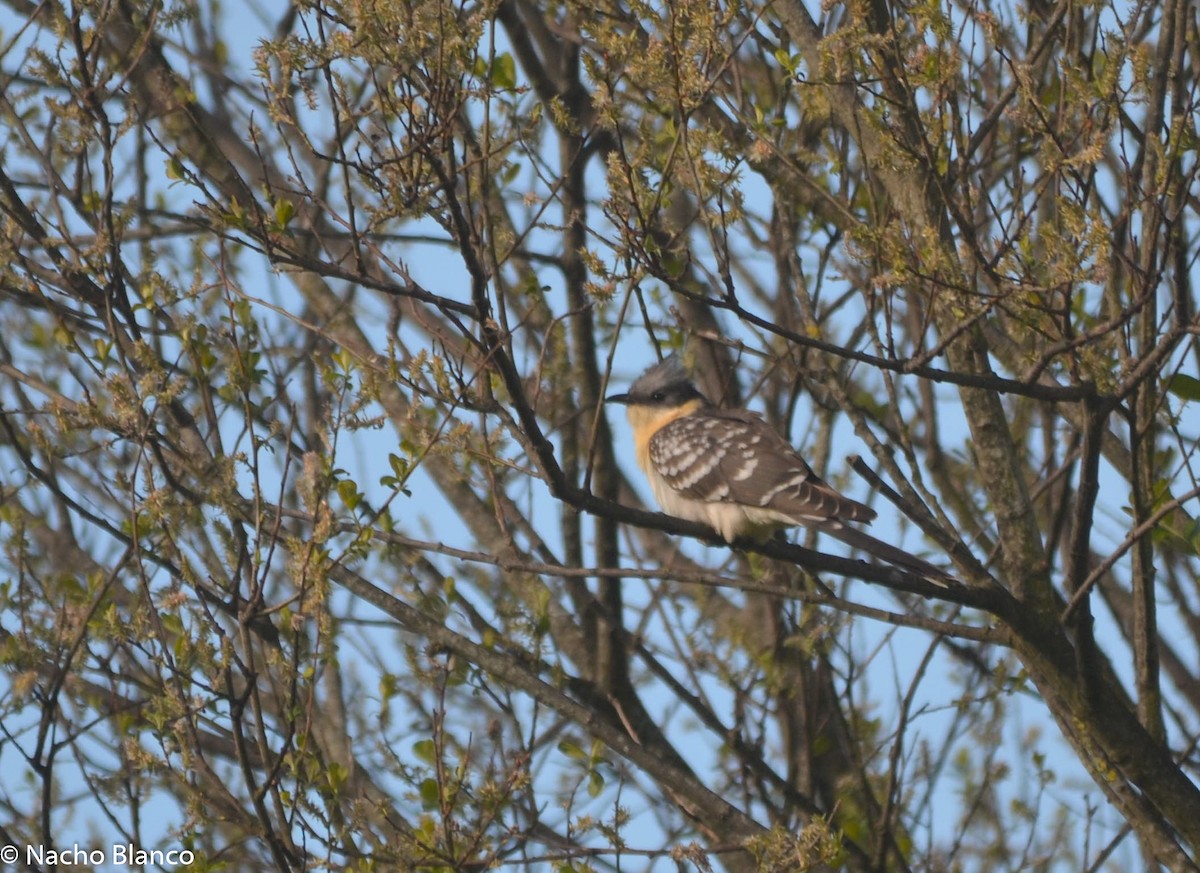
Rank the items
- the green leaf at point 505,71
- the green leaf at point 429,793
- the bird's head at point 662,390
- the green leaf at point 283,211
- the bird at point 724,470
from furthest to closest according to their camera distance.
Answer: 1. the bird's head at point 662,390
2. the green leaf at point 505,71
3. the bird at point 724,470
4. the green leaf at point 429,793
5. the green leaf at point 283,211

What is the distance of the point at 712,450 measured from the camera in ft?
18.8

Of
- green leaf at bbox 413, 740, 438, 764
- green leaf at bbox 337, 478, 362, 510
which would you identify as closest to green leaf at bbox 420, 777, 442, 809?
green leaf at bbox 413, 740, 438, 764

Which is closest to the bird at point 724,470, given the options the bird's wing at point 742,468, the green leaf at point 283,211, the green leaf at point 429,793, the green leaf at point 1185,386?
the bird's wing at point 742,468

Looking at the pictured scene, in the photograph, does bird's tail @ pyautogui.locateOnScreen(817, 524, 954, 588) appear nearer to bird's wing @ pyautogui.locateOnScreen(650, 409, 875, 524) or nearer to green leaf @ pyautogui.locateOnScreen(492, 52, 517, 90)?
bird's wing @ pyautogui.locateOnScreen(650, 409, 875, 524)

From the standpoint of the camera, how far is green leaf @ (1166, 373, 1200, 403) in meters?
3.97

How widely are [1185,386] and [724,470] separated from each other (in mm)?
1939

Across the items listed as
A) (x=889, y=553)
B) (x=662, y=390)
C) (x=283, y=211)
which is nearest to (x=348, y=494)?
(x=283, y=211)

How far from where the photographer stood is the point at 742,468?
18.0 feet

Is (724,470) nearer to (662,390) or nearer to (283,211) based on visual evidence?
(662,390)

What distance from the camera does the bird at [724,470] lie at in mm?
4988

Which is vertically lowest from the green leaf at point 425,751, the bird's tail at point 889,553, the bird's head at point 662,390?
the bird's tail at point 889,553

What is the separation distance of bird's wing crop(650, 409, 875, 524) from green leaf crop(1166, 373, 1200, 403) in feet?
3.73

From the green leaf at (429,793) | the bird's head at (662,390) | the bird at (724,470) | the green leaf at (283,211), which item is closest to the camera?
the green leaf at (283,211)

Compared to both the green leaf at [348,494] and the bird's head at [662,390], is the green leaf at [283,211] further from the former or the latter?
the bird's head at [662,390]
